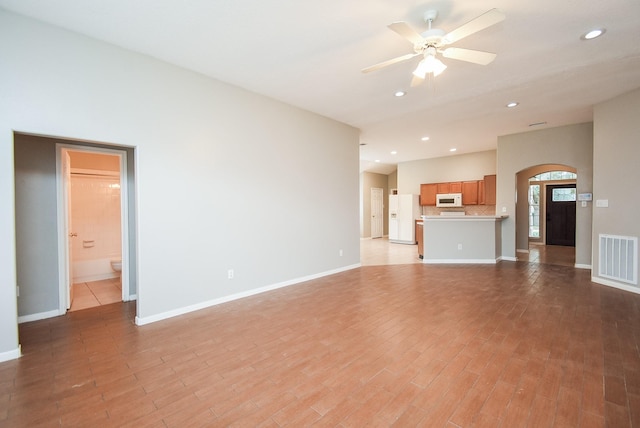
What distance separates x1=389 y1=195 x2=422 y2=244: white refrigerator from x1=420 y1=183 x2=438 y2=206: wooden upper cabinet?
0.76 ft

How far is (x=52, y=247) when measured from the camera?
3.27 metres

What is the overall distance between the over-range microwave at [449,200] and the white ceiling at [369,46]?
4.05 m

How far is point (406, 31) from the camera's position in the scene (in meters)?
2.18

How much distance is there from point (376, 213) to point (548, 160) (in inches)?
248

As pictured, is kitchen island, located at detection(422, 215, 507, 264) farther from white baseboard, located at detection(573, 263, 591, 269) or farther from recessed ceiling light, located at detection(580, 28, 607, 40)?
recessed ceiling light, located at detection(580, 28, 607, 40)

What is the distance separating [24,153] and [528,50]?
18.7ft

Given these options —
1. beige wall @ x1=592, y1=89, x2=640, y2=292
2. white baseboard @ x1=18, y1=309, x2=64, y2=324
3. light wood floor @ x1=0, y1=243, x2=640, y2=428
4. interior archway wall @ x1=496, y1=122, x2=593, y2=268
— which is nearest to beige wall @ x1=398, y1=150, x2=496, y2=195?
interior archway wall @ x1=496, y1=122, x2=593, y2=268

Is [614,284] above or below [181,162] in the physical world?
below

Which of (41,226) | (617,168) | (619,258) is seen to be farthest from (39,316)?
(617,168)

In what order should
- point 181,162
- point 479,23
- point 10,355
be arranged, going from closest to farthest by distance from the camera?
1. point 479,23
2. point 10,355
3. point 181,162

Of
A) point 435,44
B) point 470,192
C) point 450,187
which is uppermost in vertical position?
point 435,44

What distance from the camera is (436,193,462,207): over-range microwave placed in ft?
29.1

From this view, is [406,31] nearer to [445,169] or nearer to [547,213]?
[445,169]

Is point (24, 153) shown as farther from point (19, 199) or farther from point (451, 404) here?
point (451, 404)
